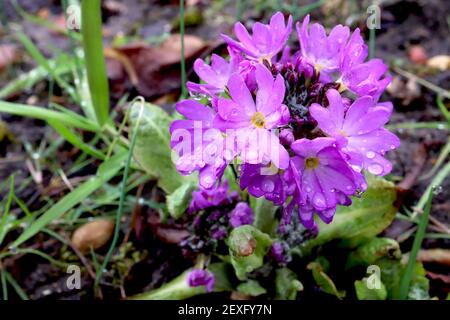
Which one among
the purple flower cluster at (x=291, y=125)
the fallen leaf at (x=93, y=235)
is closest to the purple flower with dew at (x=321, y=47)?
the purple flower cluster at (x=291, y=125)

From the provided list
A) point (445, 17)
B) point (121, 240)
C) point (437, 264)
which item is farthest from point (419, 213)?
point (445, 17)

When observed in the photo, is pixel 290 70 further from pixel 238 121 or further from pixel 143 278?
pixel 143 278

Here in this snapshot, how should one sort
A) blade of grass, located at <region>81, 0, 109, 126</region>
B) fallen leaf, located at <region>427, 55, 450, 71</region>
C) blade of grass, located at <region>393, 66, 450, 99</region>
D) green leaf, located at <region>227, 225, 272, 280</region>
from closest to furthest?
green leaf, located at <region>227, 225, 272, 280</region>, blade of grass, located at <region>81, 0, 109, 126</region>, blade of grass, located at <region>393, 66, 450, 99</region>, fallen leaf, located at <region>427, 55, 450, 71</region>

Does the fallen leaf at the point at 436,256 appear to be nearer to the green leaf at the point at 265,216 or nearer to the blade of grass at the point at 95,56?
the green leaf at the point at 265,216

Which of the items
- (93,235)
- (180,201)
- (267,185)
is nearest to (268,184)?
(267,185)

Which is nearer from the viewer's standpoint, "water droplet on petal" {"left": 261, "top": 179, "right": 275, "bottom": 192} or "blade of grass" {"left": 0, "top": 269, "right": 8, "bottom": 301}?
"water droplet on petal" {"left": 261, "top": 179, "right": 275, "bottom": 192}

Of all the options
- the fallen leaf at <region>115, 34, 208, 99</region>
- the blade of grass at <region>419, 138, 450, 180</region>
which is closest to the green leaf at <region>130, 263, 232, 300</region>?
the blade of grass at <region>419, 138, 450, 180</region>

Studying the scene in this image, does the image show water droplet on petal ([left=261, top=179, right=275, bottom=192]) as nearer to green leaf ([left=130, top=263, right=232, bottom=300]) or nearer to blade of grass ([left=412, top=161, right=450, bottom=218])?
green leaf ([left=130, top=263, right=232, bottom=300])
